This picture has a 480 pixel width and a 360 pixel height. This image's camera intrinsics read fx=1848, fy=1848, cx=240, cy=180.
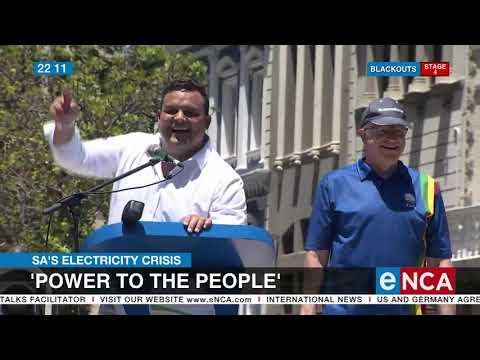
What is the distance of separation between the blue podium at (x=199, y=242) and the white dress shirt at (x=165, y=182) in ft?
0.61

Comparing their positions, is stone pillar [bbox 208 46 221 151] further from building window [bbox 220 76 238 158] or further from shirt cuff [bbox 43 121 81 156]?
shirt cuff [bbox 43 121 81 156]

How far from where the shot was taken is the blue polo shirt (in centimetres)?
780

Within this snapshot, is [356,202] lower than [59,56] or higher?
lower

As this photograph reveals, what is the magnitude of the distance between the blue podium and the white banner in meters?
0.31

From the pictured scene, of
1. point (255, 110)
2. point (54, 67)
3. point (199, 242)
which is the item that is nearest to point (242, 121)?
point (255, 110)

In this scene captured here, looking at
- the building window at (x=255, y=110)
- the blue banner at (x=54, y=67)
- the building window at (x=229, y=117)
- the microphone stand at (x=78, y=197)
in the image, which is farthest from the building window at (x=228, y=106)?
the microphone stand at (x=78, y=197)

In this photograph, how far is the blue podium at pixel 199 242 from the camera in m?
7.58

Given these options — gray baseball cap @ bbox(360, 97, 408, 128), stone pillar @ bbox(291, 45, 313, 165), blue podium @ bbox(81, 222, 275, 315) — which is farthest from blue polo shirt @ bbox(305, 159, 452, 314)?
stone pillar @ bbox(291, 45, 313, 165)

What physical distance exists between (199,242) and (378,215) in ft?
2.55

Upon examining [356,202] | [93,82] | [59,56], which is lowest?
[356,202]

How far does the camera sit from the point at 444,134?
56.2 feet
